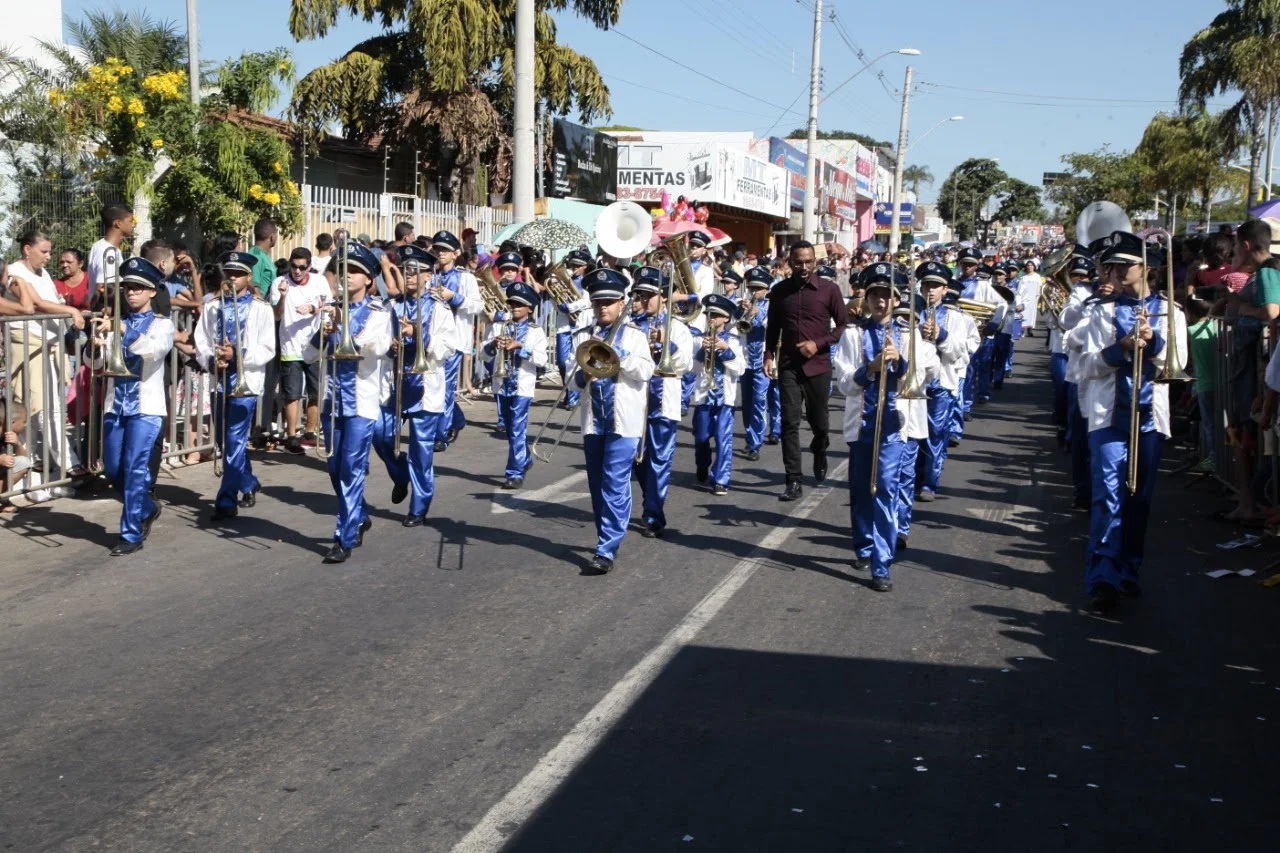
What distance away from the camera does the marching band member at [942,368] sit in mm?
9539

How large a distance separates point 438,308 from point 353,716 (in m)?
4.90

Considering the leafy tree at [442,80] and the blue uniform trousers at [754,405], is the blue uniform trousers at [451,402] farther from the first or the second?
the leafy tree at [442,80]

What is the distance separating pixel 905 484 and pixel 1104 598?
164 centimetres

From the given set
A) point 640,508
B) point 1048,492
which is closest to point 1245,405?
point 1048,492

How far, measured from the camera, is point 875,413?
329 inches

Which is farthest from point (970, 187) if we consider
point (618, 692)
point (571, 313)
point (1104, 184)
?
point (618, 692)

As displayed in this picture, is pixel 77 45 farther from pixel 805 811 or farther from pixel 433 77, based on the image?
pixel 805 811

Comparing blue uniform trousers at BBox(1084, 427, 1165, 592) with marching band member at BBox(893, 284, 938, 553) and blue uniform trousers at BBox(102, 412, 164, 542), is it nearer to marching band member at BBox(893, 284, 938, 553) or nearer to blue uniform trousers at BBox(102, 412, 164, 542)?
marching band member at BBox(893, 284, 938, 553)

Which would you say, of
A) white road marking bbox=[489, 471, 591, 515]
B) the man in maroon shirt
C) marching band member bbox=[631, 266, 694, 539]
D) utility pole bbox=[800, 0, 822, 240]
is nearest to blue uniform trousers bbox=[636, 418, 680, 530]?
marching band member bbox=[631, 266, 694, 539]

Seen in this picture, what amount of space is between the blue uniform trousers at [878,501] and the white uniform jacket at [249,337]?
4.43 meters

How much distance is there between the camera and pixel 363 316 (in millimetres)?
8875

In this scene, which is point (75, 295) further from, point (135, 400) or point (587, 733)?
point (587, 733)

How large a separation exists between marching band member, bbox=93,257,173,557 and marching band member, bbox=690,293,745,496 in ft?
14.3

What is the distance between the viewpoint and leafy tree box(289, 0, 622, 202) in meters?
24.7
